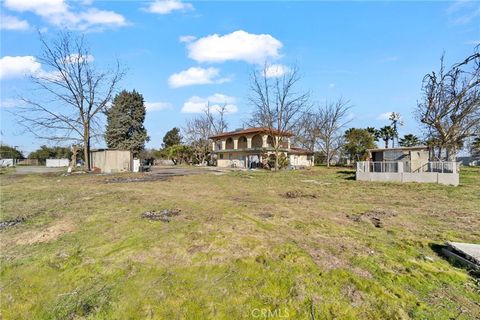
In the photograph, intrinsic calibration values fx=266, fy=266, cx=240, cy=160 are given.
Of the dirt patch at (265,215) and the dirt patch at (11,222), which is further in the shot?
the dirt patch at (265,215)

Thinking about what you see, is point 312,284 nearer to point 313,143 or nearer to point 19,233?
point 19,233

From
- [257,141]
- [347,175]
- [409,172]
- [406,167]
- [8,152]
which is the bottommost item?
[347,175]

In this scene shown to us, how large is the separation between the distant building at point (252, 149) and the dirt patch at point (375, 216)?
78.9 ft

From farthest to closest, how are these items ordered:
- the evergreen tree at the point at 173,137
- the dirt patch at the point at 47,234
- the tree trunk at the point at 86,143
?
the evergreen tree at the point at 173,137, the tree trunk at the point at 86,143, the dirt patch at the point at 47,234

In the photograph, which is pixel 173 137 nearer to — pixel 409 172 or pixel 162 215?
pixel 409 172

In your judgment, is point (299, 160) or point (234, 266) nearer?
point (234, 266)

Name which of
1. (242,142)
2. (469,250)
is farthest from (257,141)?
(469,250)

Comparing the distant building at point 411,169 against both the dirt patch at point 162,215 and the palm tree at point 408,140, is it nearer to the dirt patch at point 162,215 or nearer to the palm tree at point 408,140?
the dirt patch at point 162,215

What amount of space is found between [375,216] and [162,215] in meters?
5.07

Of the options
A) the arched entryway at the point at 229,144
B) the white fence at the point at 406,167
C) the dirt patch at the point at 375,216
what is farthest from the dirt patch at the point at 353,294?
the arched entryway at the point at 229,144

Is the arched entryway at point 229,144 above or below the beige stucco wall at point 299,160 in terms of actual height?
above

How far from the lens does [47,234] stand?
4945 millimetres

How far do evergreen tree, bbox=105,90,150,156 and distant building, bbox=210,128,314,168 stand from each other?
1199cm

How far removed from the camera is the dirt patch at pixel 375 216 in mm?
5855
